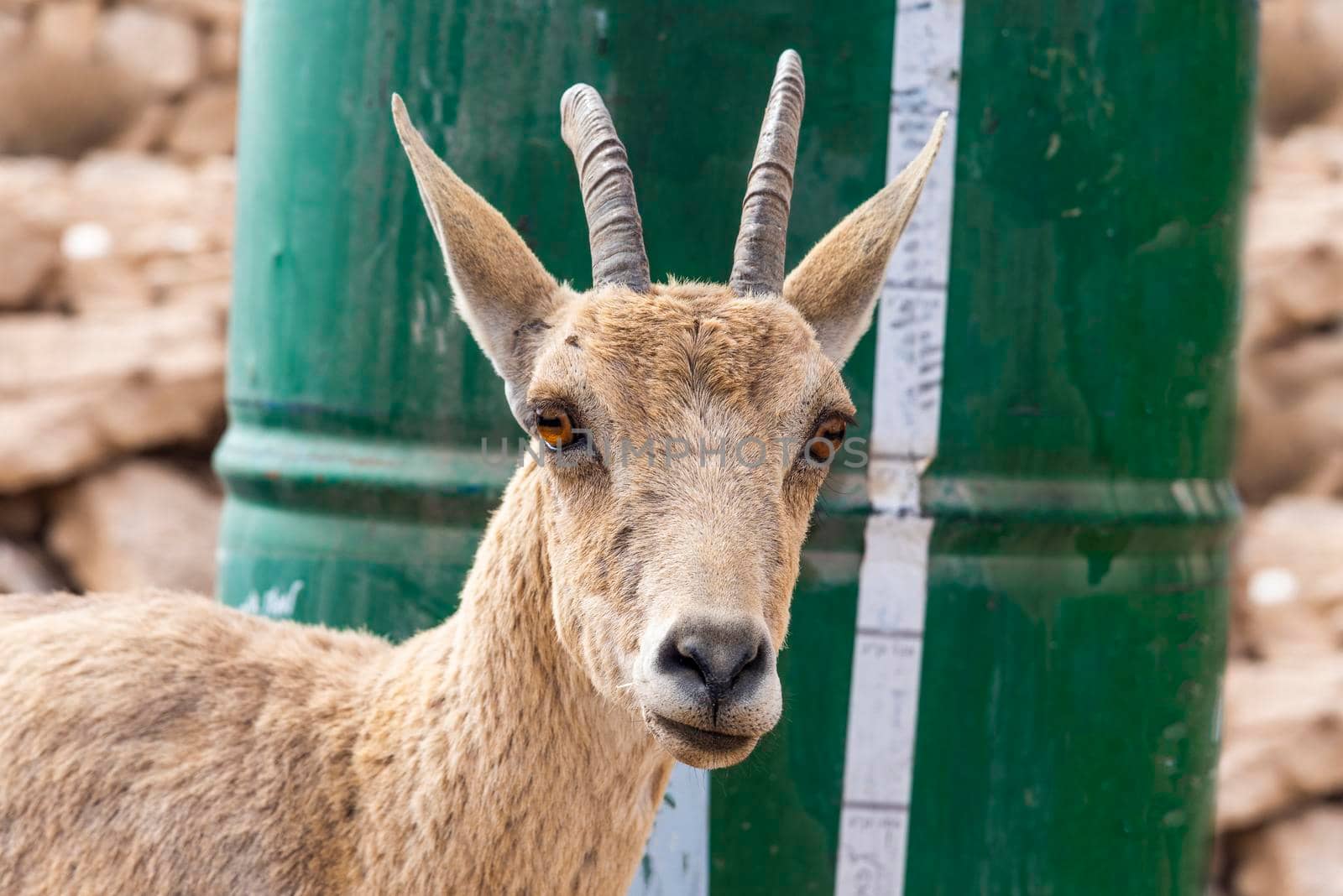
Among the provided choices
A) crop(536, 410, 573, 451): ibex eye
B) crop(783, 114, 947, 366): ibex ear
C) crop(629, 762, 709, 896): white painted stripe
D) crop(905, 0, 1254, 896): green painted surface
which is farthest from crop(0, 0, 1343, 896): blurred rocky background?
crop(536, 410, 573, 451): ibex eye

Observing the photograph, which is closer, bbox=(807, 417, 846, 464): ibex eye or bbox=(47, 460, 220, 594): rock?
bbox=(807, 417, 846, 464): ibex eye

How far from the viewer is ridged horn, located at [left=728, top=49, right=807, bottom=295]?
2.67 m

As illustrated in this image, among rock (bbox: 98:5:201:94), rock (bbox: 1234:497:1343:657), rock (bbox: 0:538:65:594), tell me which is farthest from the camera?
rock (bbox: 98:5:201:94)

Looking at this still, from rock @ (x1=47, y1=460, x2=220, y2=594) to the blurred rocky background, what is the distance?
0.01 m

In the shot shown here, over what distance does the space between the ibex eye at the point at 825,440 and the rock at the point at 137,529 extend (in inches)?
248

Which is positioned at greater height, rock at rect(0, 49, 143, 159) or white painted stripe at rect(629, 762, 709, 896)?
rock at rect(0, 49, 143, 159)

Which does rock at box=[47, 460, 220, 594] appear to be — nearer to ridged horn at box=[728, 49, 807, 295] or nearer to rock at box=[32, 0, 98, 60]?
rock at box=[32, 0, 98, 60]

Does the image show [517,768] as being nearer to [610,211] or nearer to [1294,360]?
[610,211]

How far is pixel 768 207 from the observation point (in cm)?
266

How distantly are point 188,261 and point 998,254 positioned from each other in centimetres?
731

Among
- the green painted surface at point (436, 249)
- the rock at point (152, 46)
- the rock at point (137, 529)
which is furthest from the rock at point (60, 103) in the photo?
the green painted surface at point (436, 249)

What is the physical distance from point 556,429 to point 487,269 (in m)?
0.36

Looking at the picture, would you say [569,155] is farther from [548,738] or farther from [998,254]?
[548,738]

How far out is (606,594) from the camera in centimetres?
241
